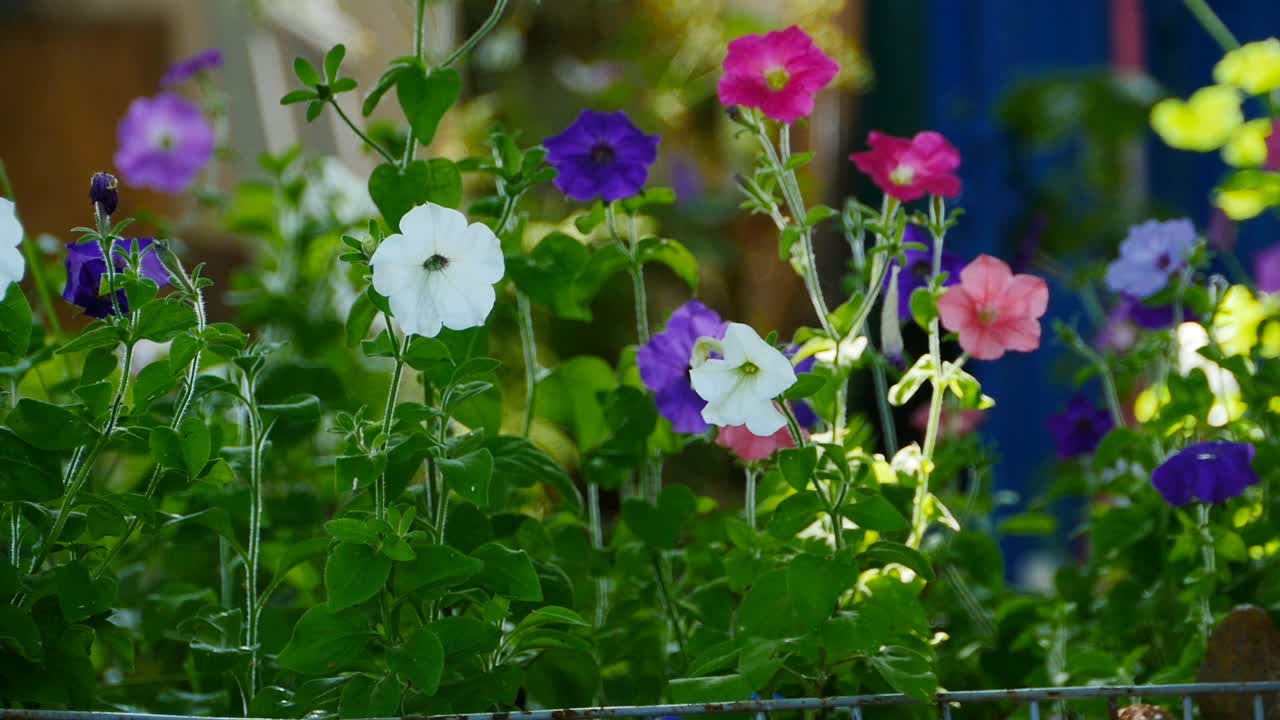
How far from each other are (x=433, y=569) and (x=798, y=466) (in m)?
0.21

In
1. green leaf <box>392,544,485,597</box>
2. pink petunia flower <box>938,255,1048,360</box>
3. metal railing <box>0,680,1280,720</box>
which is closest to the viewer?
metal railing <box>0,680,1280,720</box>

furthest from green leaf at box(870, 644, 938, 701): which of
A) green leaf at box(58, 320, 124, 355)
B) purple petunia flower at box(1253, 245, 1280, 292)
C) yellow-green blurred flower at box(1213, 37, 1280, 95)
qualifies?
purple petunia flower at box(1253, 245, 1280, 292)

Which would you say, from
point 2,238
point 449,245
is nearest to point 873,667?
point 449,245

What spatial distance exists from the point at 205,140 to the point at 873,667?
883 millimetres

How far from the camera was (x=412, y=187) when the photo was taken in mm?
803

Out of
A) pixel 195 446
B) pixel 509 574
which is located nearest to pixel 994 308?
pixel 509 574

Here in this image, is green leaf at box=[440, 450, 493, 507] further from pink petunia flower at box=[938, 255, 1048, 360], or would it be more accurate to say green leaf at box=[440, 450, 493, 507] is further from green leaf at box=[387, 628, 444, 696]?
pink petunia flower at box=[938, 255, 1048, 360]

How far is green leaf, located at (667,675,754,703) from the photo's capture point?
0.72m

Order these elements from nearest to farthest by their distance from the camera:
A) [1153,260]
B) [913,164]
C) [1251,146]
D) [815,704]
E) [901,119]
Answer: [815,704] < [913,164] < [1153,260] < [1251,146] < [901,119]

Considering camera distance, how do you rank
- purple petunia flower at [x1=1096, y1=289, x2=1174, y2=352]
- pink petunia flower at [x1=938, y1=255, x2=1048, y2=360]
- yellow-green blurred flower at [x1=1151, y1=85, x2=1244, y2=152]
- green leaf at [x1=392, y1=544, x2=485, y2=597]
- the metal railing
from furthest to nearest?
yellow-green blurred flower at [x1=1151, y1=85, x2=1244, y2=152] < purple petunia flower at [x1=1096, y1=289, x2=1174, y2=352] < pink petunia flower at [x1=938, y1=255, x2=1048, y2=360] < green leaf at [x1=392, y1=544, x2=485, y2=597] < the metal railing

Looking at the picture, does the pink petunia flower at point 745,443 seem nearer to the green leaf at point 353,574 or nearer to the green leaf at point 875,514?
the green leaf at point 875,514

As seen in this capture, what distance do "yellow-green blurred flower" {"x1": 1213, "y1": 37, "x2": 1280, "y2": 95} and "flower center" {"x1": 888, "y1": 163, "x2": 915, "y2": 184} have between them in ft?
1.14

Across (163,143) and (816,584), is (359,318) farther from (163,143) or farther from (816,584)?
(163,143)

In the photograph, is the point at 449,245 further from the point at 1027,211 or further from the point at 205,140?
the point at 1027,211
